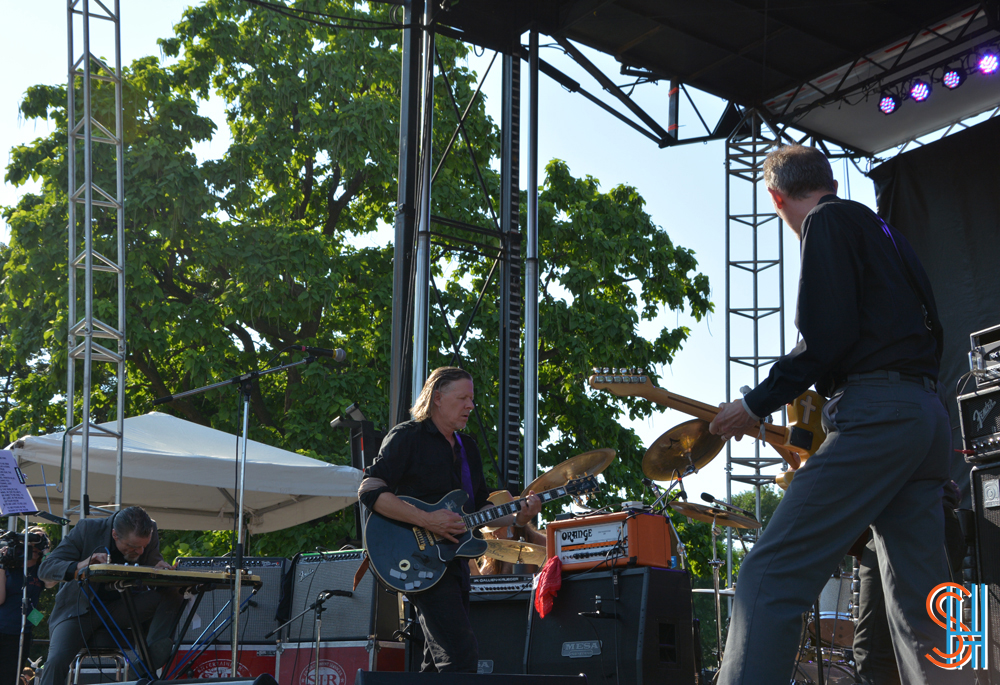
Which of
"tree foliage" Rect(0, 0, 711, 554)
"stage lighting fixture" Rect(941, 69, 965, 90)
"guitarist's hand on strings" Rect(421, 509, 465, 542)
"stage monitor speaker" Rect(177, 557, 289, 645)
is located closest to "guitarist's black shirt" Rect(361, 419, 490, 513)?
"guitarist's hand on strings" Rect(421, 509, 465, 542)

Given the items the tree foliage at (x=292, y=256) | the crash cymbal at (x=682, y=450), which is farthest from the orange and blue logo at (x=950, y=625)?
the tree foliage at (x=292, y=256)

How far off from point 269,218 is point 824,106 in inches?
341

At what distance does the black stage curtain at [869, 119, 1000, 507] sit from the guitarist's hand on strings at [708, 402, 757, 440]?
684 centimetres


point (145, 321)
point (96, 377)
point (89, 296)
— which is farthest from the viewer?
point (96, 377)

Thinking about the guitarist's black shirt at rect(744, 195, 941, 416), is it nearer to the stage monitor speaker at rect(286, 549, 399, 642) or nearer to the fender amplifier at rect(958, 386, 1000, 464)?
the fender amplifier at rect(958, 386, 1000, 464)

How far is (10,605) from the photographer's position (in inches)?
259

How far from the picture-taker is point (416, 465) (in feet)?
13.4

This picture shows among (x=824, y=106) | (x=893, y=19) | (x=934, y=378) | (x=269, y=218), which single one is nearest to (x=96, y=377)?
(x=269, y=218)

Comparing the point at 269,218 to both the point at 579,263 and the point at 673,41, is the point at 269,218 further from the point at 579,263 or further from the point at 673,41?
the point at 673,41

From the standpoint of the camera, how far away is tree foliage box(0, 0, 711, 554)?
13.7 m

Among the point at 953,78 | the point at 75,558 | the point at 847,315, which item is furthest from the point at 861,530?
the point at 953,78

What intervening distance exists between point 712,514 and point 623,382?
204 cm

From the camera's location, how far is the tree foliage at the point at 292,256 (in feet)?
44.8

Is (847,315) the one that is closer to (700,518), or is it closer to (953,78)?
(700,518)
